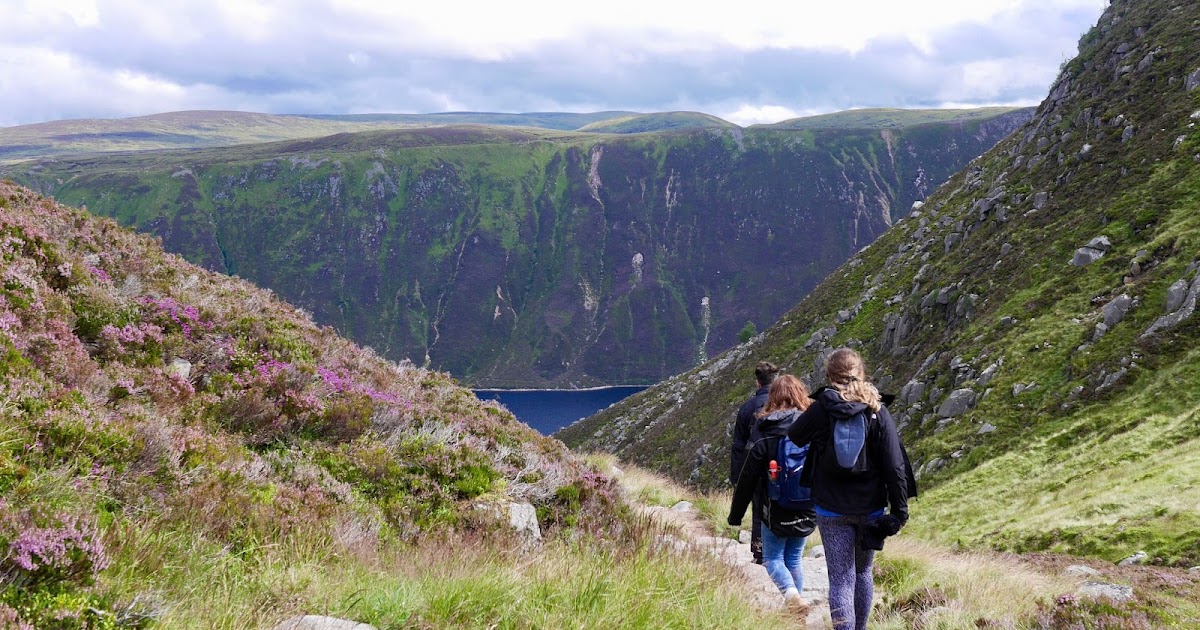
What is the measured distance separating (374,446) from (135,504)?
4.00 metres

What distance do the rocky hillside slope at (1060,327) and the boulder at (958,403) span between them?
84 mm

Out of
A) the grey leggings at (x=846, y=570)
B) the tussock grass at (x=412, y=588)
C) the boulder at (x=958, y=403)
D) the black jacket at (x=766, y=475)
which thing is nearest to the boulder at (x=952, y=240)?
the boulder at (x=958, y=403)

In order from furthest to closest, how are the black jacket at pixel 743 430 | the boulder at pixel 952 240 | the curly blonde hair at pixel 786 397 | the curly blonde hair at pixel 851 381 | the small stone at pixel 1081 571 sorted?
the boulder at pixel 952 240, the small stone at pixel 1081 571, the black jacket at pixel 743 430, the curly blonde hair at pixel 786 397, the curly blonde hair at pixel 851 381

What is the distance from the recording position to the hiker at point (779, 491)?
8414 millimetres

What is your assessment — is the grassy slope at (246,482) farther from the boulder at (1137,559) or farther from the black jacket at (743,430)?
the boulder at (1137,559)

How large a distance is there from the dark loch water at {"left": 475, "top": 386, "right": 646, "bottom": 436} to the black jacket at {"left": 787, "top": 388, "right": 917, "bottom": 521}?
135773 mm

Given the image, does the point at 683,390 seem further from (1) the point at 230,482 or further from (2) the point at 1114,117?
(1) the point at 230,482

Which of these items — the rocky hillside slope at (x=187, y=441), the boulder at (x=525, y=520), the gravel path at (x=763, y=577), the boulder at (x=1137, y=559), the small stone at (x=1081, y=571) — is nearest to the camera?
the rocky hillside slope at (x=187, y=441)

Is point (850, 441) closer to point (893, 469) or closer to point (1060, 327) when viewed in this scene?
point (893, 469)

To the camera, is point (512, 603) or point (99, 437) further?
point (99, 437)

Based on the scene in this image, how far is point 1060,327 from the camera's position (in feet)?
89.0

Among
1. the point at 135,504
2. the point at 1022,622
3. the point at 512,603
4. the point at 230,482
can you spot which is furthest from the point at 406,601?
the point at 1022,622

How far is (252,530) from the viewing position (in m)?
6.55

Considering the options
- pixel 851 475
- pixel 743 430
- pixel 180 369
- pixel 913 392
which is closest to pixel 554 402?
pixel 913 392
